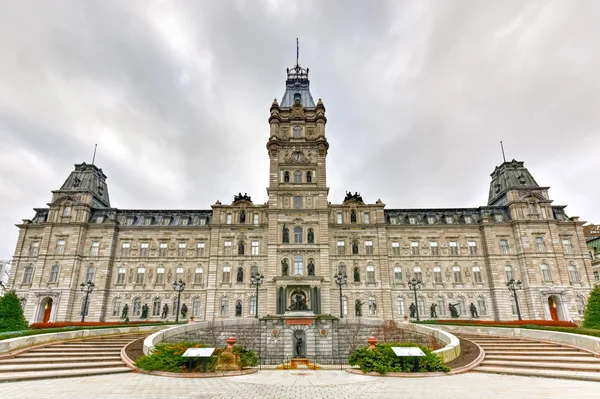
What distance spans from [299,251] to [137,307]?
22.8 meters

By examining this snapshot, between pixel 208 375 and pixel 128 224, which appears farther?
pixel 128 224

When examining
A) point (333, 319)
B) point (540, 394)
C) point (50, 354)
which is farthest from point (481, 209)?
point (50, 354)

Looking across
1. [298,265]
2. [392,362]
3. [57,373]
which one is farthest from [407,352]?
[298,265]

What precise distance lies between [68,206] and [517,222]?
62.3 meters

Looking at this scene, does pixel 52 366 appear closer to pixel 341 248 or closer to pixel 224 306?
pixel 224 306

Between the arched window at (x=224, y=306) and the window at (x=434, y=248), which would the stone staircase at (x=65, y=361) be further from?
the window at (x=434, y=248)

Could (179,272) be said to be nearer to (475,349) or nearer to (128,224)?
(128,224)

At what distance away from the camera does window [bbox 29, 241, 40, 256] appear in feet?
150

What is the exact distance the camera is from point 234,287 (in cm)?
4416

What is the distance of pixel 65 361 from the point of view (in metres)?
17.1

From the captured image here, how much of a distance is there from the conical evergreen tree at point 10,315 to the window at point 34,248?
75.7 feet

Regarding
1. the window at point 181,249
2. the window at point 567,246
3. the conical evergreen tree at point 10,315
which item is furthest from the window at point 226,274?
the window at point 567,246

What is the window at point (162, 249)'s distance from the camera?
46.8 meters

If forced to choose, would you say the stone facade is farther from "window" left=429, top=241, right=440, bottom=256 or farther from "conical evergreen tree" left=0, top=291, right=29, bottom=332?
"conical evergreen tree" left=0, top=291, right=29, bottom=332
